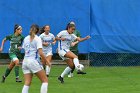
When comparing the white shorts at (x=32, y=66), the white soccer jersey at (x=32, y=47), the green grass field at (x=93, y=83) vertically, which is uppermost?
the white soccer jersey at (x=32, y=47)

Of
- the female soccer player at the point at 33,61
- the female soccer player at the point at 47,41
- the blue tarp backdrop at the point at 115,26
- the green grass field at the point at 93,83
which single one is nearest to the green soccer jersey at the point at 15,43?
the green grass field at the point at 93,83

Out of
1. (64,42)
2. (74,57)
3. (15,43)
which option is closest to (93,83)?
(74,57)

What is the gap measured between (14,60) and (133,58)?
813cm

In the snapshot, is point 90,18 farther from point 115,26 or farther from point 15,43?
point 15,43

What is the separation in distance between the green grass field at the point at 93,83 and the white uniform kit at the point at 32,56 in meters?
2.11

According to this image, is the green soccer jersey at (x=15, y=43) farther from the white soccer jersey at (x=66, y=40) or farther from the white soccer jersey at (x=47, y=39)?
the white soccer jersey at (x=47, y=39)

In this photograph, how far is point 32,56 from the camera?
1073 centimetres

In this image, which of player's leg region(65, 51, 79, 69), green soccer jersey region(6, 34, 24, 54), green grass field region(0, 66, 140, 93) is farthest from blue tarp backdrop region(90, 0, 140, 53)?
green soccer jersey region(6, 34, 24, 54)

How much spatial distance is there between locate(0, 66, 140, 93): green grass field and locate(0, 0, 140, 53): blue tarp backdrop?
154 centimetres

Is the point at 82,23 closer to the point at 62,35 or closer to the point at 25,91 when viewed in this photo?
the point at 62,35

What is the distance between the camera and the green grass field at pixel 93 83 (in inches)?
508

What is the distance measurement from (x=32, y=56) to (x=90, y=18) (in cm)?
1009

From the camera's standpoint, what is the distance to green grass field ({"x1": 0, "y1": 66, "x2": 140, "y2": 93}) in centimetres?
1291

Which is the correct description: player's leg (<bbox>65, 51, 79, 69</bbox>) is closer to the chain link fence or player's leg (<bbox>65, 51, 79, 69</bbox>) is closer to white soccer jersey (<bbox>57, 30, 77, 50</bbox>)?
white soccer jersey (<bbox>57, 30, 77, 50</bbox>)
